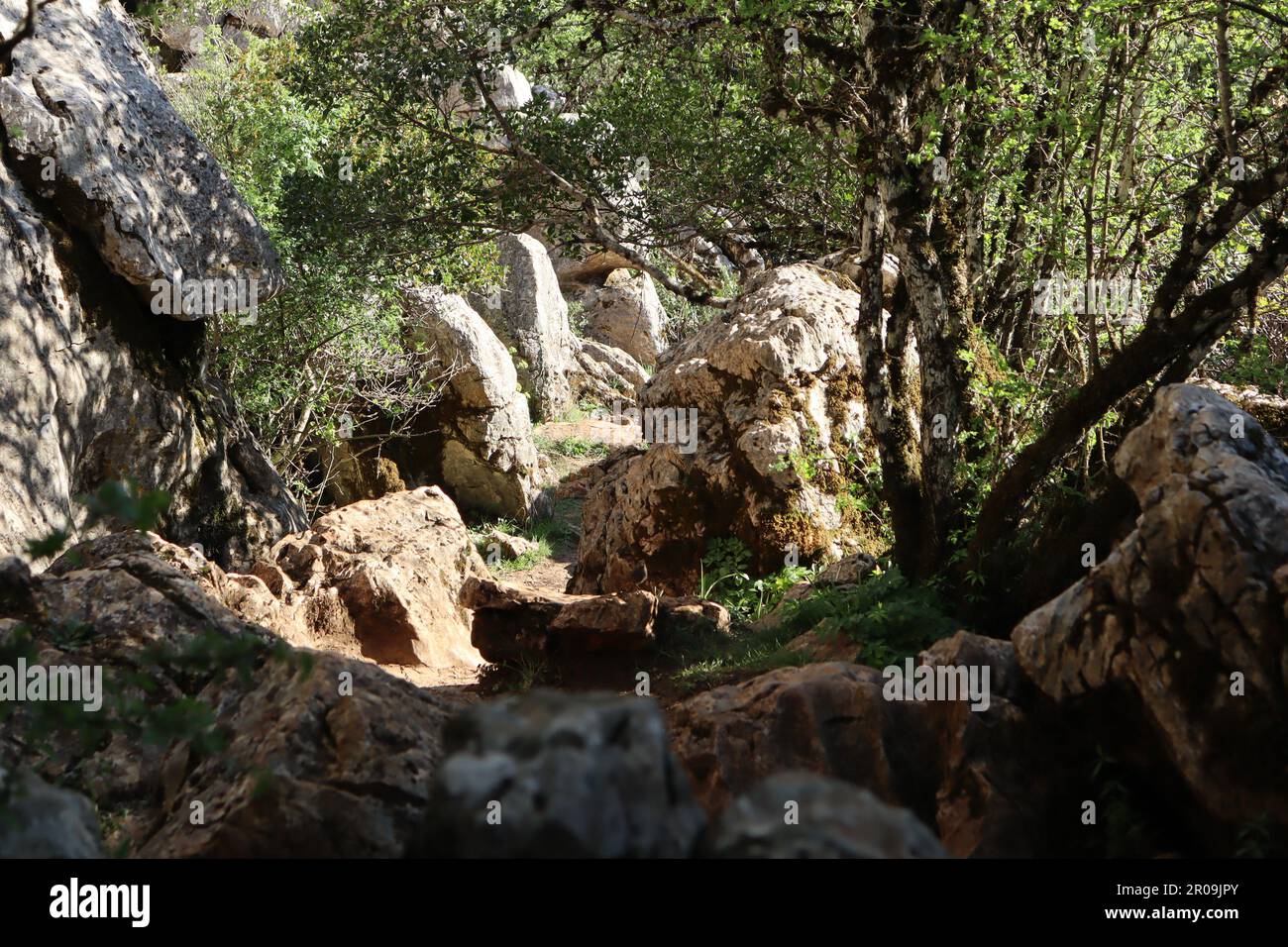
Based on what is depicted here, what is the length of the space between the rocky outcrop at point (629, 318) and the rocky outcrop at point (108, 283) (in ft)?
55.3

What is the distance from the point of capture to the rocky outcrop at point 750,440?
9812 mm

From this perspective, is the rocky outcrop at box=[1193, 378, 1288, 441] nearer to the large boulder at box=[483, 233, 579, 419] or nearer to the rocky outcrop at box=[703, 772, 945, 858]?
the rocky outcrop at box=[703, 772, 945, 858]

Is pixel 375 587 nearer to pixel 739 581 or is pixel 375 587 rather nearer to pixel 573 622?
pixel 573 622

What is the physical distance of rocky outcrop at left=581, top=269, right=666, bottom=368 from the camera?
27.5 m

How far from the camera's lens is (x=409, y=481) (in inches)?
664

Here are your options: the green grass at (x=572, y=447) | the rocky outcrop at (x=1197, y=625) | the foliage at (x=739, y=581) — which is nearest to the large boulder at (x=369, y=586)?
the foliage at (x=739, y=581)

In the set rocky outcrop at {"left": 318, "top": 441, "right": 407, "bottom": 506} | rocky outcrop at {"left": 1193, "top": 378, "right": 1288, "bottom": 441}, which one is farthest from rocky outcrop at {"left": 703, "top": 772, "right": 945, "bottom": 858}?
rocky outcrop at {"left": 318, "top": 441, "right": 407, "bottom": 506}

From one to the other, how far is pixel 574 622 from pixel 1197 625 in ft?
15.2

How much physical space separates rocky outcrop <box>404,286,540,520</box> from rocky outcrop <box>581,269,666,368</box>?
34.4 feet

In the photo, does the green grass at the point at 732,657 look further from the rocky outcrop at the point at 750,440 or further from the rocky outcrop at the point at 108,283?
the rocky outcrop at the point at 108,283

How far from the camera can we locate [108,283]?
954cm
